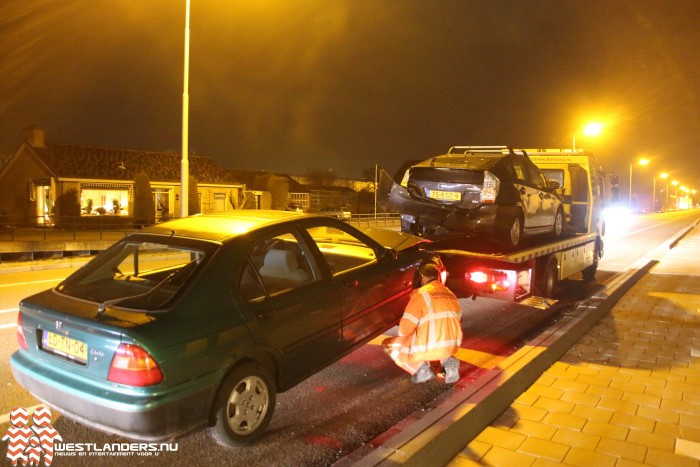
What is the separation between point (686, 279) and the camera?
476 inches

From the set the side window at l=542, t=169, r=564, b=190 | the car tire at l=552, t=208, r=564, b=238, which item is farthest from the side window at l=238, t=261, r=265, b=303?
the side window at l=542, t=169, r=564, b=190

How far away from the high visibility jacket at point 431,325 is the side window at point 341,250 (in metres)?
0.81

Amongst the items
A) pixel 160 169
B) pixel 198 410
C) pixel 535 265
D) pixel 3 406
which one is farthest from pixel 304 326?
pixel 160 169

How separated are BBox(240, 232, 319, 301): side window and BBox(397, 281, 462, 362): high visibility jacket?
1.03 m

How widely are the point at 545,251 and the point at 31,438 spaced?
735 cm

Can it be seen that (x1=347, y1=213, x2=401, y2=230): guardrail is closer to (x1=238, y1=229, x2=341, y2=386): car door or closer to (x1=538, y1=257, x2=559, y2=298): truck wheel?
(x1=538, y1=257, x2=559, y2=298): truck wheel

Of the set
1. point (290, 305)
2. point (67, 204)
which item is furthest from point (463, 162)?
point (67, 204)

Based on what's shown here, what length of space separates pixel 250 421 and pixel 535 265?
6.15 m

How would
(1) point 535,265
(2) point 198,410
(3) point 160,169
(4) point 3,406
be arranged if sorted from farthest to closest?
(3) point 160,169
(1) point 535,265
(4) point 3,406
(2) point 198,410

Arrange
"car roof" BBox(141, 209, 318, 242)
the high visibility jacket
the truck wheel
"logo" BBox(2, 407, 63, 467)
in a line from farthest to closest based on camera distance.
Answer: the truck wheel
the high visibility jacket
"car roof" BBox(141, 209, 318, 242)
"logo" BBox(2, 407, 63, 467)

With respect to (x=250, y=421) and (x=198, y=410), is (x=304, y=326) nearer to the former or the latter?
(x=250, y=421)

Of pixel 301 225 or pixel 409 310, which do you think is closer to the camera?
pixel 301 225

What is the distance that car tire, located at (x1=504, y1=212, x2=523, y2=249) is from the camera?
7.92m

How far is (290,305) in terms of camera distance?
396 cm
